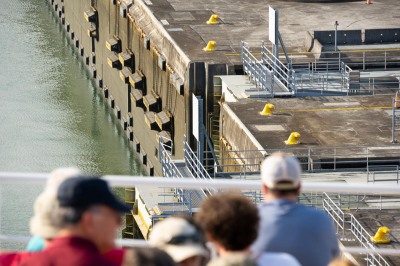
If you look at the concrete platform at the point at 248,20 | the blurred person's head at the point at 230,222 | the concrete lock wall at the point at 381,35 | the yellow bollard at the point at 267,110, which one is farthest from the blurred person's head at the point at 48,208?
the concrete lock wall at the point at 381,35

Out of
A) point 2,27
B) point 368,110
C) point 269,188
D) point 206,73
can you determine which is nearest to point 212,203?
point 269,188

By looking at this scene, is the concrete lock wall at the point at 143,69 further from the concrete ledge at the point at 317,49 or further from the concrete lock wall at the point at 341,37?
the concrete lock wall at the point at 341,37

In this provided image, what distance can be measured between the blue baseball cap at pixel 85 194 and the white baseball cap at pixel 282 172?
3.36 ft

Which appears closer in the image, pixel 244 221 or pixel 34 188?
pixel 244 221

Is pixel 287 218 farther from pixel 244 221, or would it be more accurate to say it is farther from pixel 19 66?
pixel 19 66

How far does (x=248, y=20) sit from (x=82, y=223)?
33.6m

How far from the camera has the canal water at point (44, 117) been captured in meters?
38.6

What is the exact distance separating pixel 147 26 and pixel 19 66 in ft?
39.6

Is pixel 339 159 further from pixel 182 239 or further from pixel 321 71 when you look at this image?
pixel 182 239

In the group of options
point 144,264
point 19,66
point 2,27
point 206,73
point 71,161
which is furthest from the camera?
point 2,27

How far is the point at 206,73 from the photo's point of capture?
114 ft

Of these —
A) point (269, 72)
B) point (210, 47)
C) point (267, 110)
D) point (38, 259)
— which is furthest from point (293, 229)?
point (210, 47)

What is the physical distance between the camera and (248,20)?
4022 centimetres

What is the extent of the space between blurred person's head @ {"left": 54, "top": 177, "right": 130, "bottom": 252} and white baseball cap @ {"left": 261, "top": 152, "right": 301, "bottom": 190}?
1025 mm
